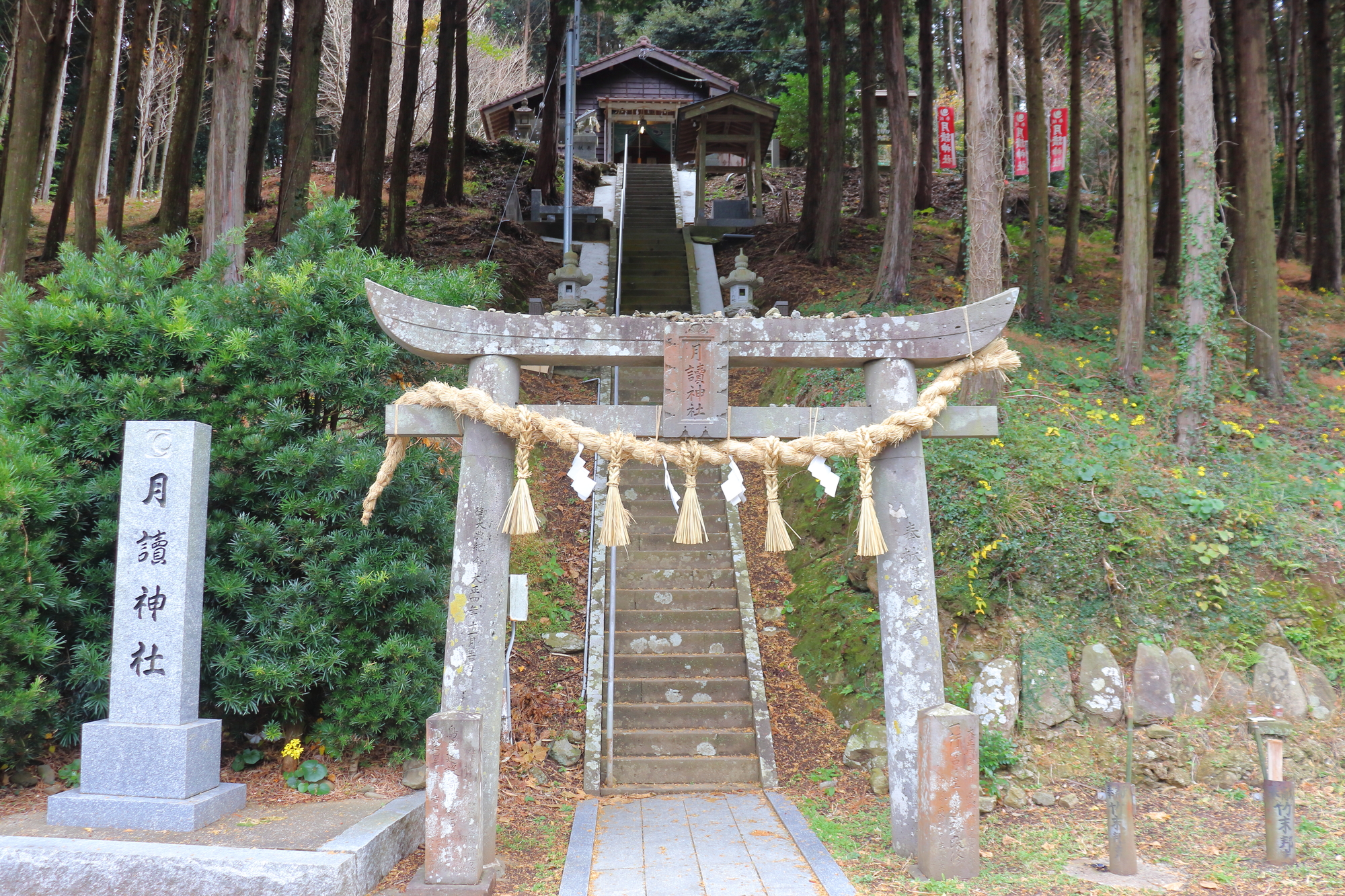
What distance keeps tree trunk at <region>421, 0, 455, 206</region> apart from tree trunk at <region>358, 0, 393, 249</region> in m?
3.94

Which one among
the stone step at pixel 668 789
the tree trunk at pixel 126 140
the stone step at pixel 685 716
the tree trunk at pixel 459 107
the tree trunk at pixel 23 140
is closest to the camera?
the stone step at pixel 668 789

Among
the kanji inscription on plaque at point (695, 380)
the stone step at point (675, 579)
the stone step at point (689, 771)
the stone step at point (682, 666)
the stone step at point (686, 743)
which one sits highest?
the kanji inscription on plaque at point (695, 380)

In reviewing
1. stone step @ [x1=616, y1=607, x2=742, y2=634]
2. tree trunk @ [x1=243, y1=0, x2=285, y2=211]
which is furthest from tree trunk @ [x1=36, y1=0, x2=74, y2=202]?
stone step @ [x1=616, y1=607, x2=742, y2=634]

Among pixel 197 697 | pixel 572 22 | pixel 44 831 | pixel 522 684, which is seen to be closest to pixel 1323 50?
→ pixel 572 22

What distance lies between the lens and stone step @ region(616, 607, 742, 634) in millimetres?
7879

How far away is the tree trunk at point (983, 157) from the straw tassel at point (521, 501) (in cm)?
556

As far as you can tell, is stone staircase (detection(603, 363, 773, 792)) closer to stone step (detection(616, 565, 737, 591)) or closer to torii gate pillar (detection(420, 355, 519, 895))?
stone step (detection(616, 565, 737, 591))

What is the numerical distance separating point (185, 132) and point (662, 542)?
31.2 ft

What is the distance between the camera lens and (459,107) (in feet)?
59.8

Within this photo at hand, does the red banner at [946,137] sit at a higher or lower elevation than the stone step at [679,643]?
higher

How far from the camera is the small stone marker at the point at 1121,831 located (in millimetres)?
4652

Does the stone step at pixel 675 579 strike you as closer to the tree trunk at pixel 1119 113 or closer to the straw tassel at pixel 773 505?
the straw tassel at pixel 773 505

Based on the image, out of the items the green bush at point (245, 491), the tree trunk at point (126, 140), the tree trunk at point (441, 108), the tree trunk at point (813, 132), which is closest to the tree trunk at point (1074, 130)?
the tree trunk at point (813, 132)

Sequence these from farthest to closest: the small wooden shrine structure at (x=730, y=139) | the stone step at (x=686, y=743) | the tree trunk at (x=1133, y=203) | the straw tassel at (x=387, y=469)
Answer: the small wooden shrine structure at (x=730, y=139), the tree trunk at (x=1133, y=203), the stone step at (x=686, y=743), the straw tassel at (x=387, y=469)
